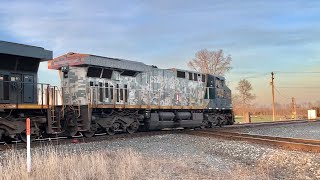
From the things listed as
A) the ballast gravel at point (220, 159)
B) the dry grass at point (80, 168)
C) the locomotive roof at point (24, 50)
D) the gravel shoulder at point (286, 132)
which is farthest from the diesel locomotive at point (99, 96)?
the dry grass at point (80, 168)

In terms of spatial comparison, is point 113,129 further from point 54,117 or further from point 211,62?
point 211,62

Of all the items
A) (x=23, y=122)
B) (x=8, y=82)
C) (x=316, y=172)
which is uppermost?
(x=8, y=82)

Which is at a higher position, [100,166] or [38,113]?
[38,113]

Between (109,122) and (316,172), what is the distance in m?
8.94

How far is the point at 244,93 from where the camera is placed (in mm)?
69812

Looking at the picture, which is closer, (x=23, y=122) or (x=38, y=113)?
(x=23, y=122)

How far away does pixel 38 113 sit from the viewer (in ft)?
41.0

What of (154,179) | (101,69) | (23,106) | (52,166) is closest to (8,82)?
(23,106)

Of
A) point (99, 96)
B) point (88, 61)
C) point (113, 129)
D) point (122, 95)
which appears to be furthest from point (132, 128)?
point (88, 61)

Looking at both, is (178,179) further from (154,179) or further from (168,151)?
(168,151)

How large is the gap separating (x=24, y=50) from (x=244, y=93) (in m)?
61.2

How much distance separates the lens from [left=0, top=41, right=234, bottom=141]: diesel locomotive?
471 inches

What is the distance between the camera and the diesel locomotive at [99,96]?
1197 cm

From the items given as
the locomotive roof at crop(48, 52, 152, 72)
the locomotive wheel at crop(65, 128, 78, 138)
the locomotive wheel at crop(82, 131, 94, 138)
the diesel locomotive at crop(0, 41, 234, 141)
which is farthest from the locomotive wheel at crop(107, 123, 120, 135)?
the locomotive roof at crop(48, 52, 152, 72)
